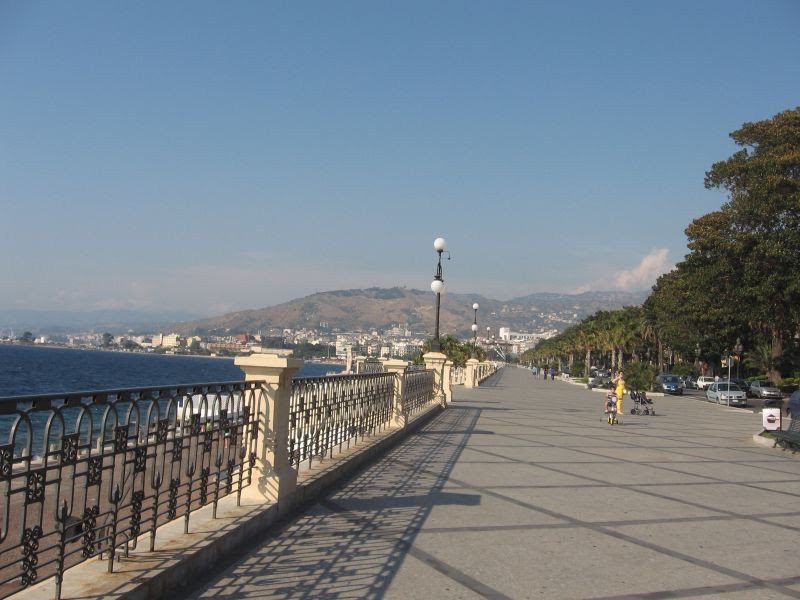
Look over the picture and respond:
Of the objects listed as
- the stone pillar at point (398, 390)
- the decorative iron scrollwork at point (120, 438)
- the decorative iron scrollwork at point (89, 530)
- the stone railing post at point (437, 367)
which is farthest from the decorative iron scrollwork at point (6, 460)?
the stone railing post at point (437, 367)

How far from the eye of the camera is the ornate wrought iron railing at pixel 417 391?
1509 cm

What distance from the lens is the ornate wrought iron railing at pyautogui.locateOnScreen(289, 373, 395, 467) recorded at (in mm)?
7973

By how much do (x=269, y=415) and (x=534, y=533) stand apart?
2562 millimetres

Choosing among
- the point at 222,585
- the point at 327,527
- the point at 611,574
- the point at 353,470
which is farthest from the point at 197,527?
the point at 353,470

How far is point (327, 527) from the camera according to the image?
6859mm

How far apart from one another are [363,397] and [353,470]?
1.68 metres

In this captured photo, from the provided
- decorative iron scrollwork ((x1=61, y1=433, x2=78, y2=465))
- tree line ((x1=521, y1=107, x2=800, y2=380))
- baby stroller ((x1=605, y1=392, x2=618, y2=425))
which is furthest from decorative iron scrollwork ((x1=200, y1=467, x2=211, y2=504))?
tree line ((x1=521, y1=107, x2=800, y2=380))

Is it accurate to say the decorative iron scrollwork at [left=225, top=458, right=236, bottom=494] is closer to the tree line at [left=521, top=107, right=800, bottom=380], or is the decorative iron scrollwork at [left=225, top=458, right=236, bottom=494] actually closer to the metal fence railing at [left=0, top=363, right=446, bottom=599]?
the metal fence railing at [left=0, top=363, right=446, bottom=599]

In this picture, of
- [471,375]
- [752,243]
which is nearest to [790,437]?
[752,243]

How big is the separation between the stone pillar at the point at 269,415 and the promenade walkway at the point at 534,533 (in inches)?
16.9

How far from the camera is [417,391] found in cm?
1725

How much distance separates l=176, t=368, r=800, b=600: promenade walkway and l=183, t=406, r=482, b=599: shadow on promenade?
0.02m

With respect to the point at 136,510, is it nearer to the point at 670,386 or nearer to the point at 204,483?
the point at 204,483

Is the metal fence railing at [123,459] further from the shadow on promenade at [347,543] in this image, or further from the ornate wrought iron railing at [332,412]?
the shadow on promenade at [347,543]
